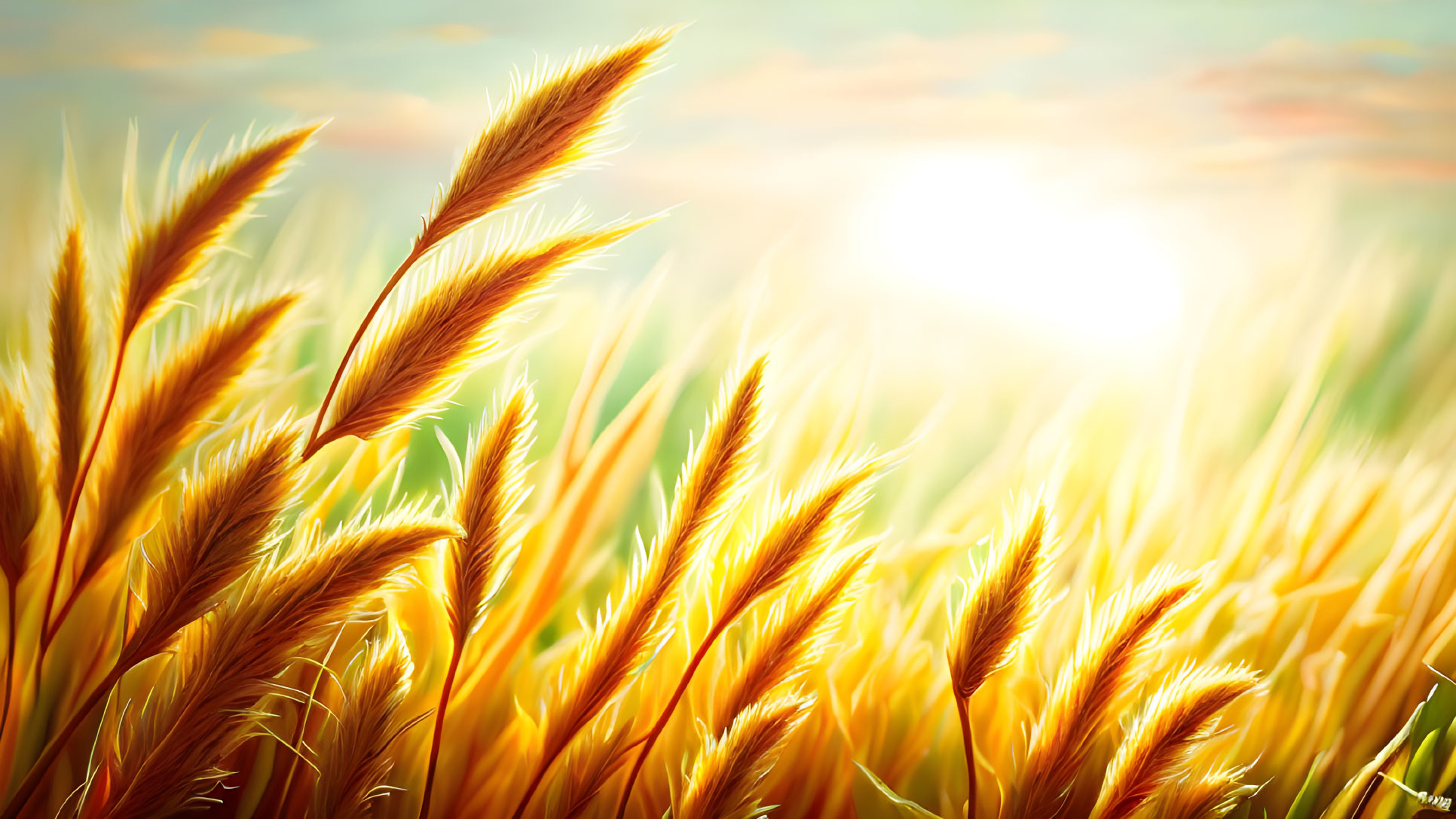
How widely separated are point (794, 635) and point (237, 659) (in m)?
0.49

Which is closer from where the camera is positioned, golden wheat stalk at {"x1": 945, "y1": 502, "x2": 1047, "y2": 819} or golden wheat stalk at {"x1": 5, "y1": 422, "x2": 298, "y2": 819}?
golden wheat stalk at {"x1": 5, "y1": 422, "x2": 298, "y2": 819}

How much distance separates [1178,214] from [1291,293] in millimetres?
148

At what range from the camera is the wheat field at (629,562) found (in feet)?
2.32

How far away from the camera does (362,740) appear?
2.34 feet

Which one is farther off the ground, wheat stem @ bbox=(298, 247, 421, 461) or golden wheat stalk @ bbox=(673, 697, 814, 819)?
wheat stem @ bbox=(298, 247, 421, 461)

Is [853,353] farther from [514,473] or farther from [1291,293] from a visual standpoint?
[1291,293]

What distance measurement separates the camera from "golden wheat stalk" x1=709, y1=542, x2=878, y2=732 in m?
0.77

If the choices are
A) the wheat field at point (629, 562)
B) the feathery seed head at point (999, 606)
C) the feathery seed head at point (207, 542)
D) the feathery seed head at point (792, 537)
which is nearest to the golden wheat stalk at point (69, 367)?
the wheat field at point (629, 562)

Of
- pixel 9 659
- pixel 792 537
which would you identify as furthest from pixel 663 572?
pixel 9 659

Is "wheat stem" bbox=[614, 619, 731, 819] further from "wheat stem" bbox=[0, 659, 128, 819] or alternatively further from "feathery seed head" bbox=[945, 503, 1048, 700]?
"wheat stem" bbox=[0, 659, 128, 819]

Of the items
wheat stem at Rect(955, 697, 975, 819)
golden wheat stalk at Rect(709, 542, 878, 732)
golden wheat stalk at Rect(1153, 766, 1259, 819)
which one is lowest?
golden wheat stalk at Rect(1153, 766, 1259, 819)

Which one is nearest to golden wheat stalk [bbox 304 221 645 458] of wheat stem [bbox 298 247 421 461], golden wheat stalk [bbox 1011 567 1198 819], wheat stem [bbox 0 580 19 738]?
wheat stem [bbox 298 247 421 461]

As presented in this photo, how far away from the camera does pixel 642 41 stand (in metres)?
0.77

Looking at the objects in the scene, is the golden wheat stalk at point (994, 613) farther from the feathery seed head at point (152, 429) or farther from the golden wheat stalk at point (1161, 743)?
the feathery seed head at point (152, 429)
